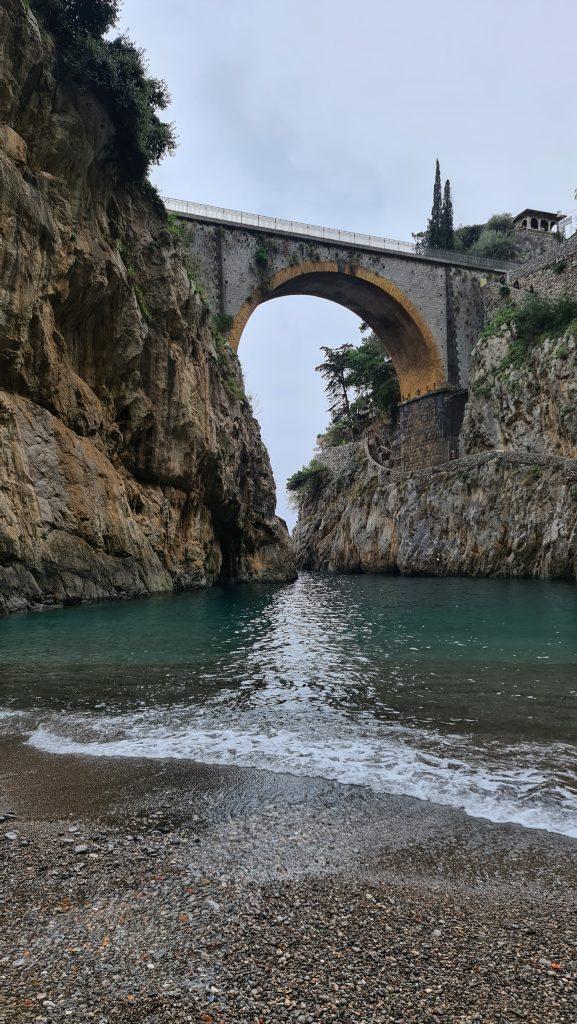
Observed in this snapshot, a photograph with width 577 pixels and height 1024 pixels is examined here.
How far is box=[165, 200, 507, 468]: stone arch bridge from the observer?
34156 mm

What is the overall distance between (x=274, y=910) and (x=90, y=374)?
19.0 metres

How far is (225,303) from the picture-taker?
34156mm

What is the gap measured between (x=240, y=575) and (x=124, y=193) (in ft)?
58.3

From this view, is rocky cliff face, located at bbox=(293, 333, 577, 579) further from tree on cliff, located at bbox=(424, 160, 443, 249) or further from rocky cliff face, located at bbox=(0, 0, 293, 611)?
tree on cliff, located at bbox=(424, 160, 443, 249)

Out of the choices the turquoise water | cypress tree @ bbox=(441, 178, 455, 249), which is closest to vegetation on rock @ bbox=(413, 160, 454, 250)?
cypress tree @ bbox=(441, 178, 455, 249)

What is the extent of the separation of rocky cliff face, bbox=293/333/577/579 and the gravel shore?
2353 centimetres

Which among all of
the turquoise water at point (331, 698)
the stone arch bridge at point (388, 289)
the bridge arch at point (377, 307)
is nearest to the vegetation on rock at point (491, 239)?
the stone arch bridge at point (388, 289)

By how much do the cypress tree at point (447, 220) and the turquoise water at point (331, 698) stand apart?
148 ft

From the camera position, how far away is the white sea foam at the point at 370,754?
13.2ft

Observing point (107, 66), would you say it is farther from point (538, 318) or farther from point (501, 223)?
point (501, 223)

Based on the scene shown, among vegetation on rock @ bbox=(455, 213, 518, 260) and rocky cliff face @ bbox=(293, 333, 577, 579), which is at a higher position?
vegetation on rock @ bbox=(455, 213, 518, 260)

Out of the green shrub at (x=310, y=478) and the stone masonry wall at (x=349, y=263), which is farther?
the green shrub at (x=310, y=478)

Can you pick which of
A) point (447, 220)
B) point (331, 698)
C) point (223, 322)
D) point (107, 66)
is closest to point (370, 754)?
point (331, 698)

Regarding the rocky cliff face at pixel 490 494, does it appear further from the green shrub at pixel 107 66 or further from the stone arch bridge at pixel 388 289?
the green shrub at pixel 107 66
